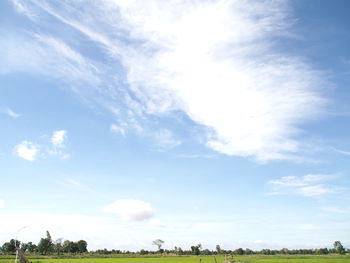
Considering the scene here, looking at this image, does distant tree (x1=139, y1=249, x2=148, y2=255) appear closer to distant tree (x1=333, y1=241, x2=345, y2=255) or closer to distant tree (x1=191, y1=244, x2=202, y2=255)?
distant tree (x1=191, y1=244, x2=202, y2=255)

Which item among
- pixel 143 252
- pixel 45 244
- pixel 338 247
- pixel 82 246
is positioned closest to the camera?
pixel 45 244

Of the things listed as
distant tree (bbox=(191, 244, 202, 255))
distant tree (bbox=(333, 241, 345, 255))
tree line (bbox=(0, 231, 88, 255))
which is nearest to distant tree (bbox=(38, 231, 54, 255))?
tree line (bbox=(0, 231, 88, 255))

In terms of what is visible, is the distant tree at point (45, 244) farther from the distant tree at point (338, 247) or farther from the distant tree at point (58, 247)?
the distant tree at point (338, 247)

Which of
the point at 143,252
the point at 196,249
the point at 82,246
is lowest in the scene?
the point at 143,252

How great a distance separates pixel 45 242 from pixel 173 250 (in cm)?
6162

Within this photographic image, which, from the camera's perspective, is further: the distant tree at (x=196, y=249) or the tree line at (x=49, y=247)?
the distant tree at (x=196, y=249)

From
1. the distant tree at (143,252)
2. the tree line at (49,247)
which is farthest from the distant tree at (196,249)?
the tree line at (49,247)

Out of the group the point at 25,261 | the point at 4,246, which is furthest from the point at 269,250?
the point at 25,261

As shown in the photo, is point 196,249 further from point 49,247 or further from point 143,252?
point 49,247

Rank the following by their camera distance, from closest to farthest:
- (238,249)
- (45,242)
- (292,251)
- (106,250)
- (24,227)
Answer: (24,227)
(45,242)
(106,250)
(238,249)
(292,251)

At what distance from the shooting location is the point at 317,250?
188500mm

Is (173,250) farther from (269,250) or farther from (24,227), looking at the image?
(24,227)

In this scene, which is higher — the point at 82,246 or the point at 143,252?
the point at 82,246

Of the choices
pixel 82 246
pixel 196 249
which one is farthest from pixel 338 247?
pixel 82 246
